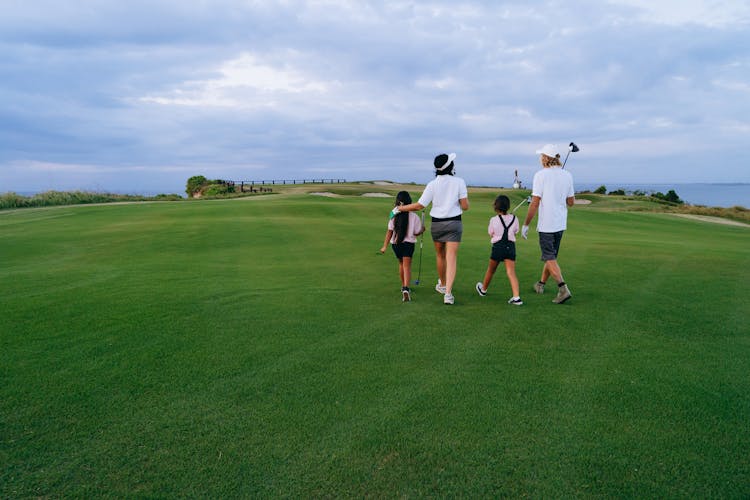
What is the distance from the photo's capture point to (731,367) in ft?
17.4

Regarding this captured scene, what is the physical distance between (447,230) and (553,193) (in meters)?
1.86

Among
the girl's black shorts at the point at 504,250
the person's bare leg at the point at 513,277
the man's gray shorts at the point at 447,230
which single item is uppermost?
the man's gray shorts at the point at 447,230

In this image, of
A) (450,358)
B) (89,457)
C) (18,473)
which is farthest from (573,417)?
(18,473)

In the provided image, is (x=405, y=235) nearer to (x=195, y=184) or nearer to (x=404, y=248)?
(x=404, y=248)

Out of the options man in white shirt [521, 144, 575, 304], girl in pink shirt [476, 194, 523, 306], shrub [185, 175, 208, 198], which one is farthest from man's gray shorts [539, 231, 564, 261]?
shrub [185, 175, 208, 198]

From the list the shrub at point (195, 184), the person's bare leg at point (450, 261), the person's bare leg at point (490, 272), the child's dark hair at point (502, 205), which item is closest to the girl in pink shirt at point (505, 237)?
the child's dark hair at point (502, 205)

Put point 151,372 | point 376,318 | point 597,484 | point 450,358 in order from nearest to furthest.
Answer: point 597,484 → point 151,372 → point 450,358 → point 376,318

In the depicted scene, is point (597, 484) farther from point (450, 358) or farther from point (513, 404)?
point (450, 358)

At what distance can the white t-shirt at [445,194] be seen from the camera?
7.59 meters

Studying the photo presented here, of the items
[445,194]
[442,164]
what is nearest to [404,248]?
[445,194]

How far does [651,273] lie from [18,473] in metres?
11.0

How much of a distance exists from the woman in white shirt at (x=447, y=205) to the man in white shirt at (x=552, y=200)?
1.21 m

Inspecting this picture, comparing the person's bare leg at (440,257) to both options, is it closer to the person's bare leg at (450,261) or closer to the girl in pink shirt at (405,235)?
the person's bare leg at (450,261)

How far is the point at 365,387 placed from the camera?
4.73m
